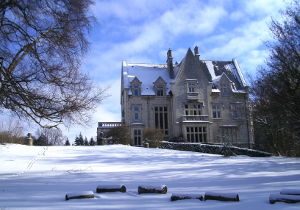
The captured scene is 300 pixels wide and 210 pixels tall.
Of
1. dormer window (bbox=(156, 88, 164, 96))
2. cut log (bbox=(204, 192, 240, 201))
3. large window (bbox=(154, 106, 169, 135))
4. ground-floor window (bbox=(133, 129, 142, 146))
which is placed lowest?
cut log (bbox=(204, 192, 240, 201))

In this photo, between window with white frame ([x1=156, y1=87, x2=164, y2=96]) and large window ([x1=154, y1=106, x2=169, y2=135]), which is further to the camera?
window with white frame ([x1=156, y1=87, x2=164, y2=96])

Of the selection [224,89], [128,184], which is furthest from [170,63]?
[128,184]

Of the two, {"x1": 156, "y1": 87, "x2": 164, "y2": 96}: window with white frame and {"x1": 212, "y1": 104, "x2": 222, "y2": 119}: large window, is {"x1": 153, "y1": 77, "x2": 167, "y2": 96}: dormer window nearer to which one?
{"x1": 156, "y1": 87, "x2": 164, "y2": 96}: window with white frame

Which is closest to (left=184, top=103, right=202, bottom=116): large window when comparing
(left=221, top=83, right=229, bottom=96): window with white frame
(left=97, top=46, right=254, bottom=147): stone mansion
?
(left=97, top=46, right=254, bottom=147): stone mansion

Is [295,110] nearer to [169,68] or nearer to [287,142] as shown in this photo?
[287,142]

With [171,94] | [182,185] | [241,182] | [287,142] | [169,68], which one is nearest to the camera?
[182,185]

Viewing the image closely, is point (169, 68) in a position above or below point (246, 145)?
above

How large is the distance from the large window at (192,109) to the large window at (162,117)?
280 cm

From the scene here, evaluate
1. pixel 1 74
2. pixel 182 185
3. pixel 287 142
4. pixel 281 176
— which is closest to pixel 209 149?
pixel 287 142

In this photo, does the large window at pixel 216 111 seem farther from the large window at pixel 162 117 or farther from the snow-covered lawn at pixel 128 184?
the snow-covered lawn at pixel 128 184

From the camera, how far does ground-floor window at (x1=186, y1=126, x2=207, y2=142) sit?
1487 inches

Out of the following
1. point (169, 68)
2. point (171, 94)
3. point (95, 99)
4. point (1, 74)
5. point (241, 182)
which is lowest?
point (241, 182)

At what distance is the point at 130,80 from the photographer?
132 ft

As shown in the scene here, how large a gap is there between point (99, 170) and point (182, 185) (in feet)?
12.4
